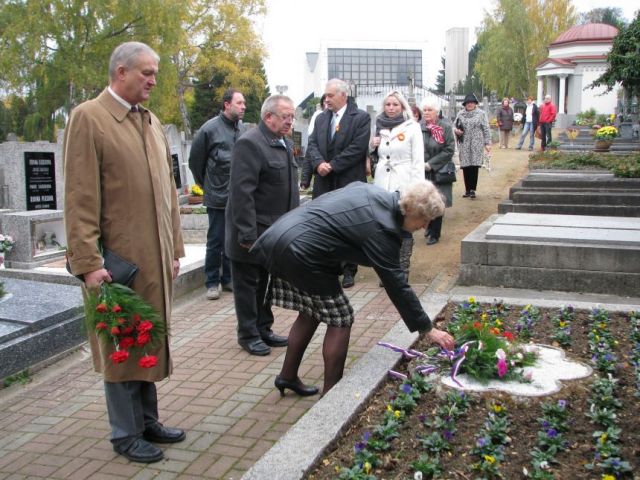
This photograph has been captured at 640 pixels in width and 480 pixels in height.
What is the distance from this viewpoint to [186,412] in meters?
4.00

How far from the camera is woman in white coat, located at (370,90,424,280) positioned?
21.1 feet

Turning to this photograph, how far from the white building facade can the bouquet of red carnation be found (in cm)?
3843

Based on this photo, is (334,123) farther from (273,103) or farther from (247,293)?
(247,293)

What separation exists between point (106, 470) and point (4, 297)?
2.80m

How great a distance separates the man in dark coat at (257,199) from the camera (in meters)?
4.73

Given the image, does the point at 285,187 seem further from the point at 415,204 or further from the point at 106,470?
the point at 106,470

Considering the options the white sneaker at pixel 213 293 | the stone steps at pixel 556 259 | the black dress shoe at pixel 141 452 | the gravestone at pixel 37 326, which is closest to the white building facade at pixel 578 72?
the stone steps at pixel 556 259

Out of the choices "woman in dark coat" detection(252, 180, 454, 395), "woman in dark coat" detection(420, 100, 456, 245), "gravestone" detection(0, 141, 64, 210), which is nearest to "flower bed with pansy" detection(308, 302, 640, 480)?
"woman in dark coat" detection(252, 180, 454, 395)

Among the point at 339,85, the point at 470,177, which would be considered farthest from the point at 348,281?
the point at 470,177

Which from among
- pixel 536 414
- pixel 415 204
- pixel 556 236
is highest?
pixel 415 204

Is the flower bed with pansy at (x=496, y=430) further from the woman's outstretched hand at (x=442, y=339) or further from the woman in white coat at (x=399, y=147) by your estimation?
the woman in white coat at (x=399, y=147)

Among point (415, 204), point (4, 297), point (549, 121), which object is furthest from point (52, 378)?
point (549, 121)

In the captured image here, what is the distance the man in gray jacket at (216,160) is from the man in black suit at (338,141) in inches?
32.5

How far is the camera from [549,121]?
2012 cm
